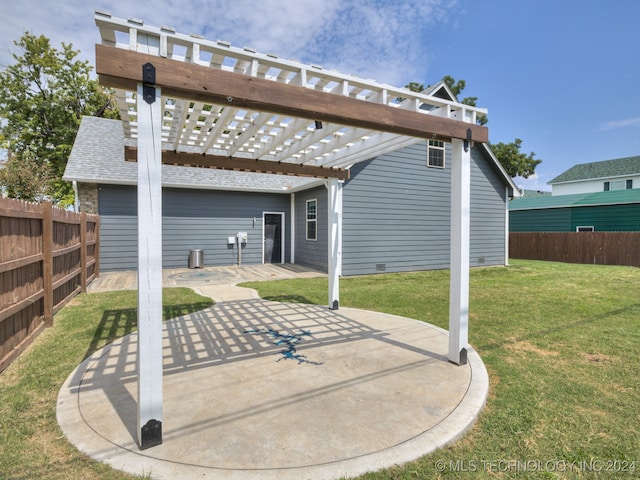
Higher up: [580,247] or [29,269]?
[29,269]

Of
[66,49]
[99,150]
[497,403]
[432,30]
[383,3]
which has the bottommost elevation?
[497,403]

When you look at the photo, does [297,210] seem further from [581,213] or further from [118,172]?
[581,213]

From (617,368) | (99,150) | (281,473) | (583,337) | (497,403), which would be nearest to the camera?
(281,473)

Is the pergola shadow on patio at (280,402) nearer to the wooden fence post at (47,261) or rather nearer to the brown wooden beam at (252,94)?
the wooden fence post at (47,261)

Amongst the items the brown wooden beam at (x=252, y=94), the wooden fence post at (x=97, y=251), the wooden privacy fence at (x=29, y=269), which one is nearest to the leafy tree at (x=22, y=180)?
the wooden fence post at (x=97, y=251)

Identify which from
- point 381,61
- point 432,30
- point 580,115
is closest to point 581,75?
point 580,115

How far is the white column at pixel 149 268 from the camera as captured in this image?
2.11 metres

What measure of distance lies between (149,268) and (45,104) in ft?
87.2

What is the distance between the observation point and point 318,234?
1113 cm

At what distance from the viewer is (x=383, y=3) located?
8.15 m

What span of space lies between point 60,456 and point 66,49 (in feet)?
93.1

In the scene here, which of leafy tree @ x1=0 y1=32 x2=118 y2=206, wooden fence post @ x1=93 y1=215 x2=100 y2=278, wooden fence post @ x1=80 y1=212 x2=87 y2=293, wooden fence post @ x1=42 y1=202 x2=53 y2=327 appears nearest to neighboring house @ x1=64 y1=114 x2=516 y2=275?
wooden fence post @ x1=93 y1=215 x2=100 y2=278

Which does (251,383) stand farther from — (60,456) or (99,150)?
(99,150)

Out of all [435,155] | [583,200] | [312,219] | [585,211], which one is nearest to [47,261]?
[312,219]
